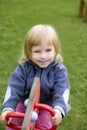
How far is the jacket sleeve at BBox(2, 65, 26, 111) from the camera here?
2.75 m

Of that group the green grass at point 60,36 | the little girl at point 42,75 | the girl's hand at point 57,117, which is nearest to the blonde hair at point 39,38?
the little girl at point 42,75

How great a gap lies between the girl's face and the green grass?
1246 millimetres

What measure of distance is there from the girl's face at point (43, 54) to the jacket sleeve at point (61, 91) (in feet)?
0.46

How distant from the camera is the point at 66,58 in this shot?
6.05m

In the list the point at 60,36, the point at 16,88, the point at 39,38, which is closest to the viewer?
the point at 39,38

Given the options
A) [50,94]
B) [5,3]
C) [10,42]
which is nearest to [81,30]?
[10,42]

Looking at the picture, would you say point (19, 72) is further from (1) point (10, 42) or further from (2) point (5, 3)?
(2) point (5, 3)

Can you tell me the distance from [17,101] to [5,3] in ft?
24.1

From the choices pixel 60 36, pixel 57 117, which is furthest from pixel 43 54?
pixel 60 36

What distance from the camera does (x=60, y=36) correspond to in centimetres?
716

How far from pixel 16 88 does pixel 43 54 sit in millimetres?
349

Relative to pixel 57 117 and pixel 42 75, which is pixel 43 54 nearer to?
pixel 42 75

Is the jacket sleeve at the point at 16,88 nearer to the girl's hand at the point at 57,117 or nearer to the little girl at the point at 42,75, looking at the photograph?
the little girl at the point at 42,75

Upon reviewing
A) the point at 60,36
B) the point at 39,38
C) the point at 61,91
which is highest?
the point at 39,38
